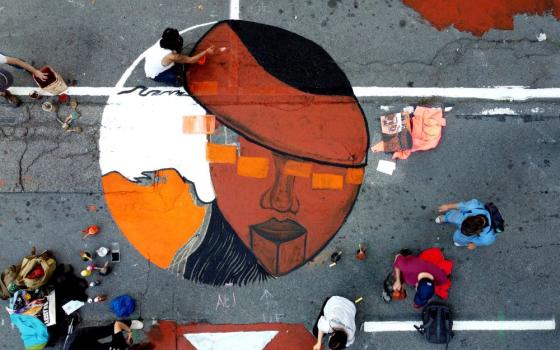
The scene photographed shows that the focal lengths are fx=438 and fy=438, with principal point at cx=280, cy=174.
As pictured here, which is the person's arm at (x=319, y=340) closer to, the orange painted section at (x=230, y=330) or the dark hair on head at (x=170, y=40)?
the orange painted section at (x=230, y=330)

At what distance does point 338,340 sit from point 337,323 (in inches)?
11.1

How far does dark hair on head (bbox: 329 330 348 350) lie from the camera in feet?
16.7

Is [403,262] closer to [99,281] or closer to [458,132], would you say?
[458,132]

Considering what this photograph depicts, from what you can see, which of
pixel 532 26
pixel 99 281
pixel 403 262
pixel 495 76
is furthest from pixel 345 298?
pixel 532 26

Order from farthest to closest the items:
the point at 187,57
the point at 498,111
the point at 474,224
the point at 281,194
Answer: the point at 498,111 → the point at 281,194 → the point at 187,57 → the point at 474,224

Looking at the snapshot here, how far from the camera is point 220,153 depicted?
612 centimetres

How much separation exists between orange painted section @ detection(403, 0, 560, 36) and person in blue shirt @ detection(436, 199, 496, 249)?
8.44 feet

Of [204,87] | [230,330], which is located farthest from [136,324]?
[204,87]

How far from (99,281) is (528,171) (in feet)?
20.3

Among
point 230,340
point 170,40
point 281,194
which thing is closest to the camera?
point 170,40

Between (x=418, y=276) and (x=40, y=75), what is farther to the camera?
(x=40, y=75)

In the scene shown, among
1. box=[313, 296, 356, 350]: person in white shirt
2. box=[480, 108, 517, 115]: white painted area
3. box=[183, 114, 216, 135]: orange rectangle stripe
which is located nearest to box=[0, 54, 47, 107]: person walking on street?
box=[183, 114, 216, 135]: orange rectangle stripe

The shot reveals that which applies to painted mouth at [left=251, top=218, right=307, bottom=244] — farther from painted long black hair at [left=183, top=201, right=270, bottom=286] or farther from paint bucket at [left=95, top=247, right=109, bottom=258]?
paint bucket at [left=95, top=247, right=109, bottom=258]

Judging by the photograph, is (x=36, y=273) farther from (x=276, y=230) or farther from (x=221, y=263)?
(x=276, y=230)
